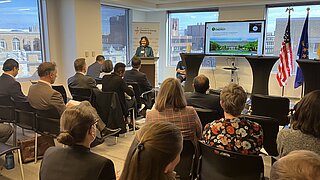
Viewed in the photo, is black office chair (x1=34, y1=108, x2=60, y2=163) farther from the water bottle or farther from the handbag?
the water bottle

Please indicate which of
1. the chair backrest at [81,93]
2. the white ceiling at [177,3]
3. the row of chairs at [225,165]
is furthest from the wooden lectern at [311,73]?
the white ceiling at [177,3]

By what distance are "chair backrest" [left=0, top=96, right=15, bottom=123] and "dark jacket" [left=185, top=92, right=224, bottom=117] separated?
7.20 ft

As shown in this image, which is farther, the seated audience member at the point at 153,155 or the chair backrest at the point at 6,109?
the chair backrest at the point at 6,109

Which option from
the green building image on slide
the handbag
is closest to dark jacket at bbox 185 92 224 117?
the handbag

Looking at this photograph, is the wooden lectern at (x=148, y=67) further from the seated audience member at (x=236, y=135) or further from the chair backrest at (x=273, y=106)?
the seated audience member at (x=236, y=135)

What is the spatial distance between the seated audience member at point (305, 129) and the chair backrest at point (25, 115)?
2.64m

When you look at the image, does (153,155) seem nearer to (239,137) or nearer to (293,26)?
(239,137)

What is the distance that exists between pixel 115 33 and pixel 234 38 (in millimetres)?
3603

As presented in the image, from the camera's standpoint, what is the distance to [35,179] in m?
2.83

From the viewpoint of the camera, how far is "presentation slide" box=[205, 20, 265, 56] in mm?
7254

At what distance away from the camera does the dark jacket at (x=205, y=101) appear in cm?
Answer: 296

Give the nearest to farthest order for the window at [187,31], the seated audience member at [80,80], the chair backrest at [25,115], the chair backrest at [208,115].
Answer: the chair backrest at [208,115] → the chair backrest at [25,115] → the seated audience member at [80,80] → the window at [187,31]

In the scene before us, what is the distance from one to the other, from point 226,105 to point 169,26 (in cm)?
739

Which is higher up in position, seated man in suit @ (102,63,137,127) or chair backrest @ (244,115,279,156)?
seated man in suit @ (102,63,137,127)
